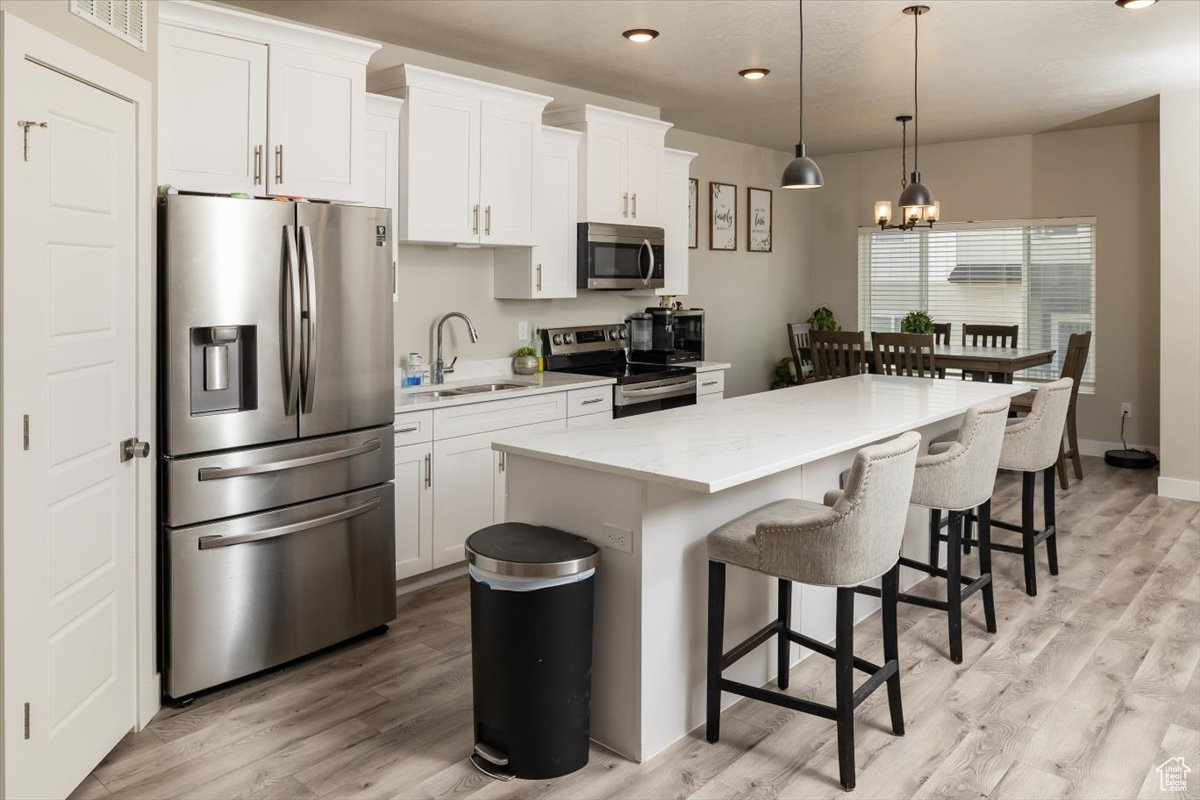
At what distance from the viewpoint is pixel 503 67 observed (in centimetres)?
491

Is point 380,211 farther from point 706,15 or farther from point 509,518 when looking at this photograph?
point 706,15

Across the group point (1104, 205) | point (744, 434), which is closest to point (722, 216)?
point (1104, 205)

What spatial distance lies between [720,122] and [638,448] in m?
4.43

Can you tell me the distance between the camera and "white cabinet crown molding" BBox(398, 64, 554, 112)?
4.06 metres

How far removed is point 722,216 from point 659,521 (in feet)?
16.6

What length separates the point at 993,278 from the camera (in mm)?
7527

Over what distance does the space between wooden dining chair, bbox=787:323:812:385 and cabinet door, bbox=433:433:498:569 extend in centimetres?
290

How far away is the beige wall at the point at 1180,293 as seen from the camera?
217 inches

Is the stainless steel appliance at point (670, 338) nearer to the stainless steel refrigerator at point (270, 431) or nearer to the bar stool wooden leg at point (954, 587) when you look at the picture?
the stainless steel refrigerator at point (270, 431)

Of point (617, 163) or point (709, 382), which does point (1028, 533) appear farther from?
point (617, 163)

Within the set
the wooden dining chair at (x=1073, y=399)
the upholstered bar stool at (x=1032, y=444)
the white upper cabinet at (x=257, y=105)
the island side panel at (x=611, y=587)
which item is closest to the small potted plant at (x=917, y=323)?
the wooden dining chair at (x=1073, y=399)

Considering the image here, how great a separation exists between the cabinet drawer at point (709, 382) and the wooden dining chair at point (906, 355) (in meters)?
1.03

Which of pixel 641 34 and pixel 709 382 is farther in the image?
pixel 709 382

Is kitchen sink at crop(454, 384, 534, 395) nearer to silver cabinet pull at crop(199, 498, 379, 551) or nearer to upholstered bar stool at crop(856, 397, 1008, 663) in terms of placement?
silver cabinet pull at crop(199, 498, 379, 551)
